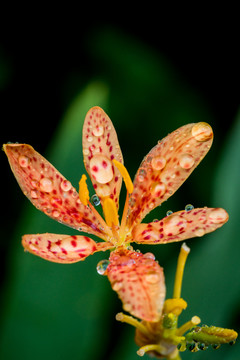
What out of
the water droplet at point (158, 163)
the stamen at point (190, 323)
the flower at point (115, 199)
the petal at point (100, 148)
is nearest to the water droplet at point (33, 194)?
the flower at point (115, 199)

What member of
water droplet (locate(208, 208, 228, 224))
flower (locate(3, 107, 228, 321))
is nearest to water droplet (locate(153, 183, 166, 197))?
flower (locate(3, 107, 228, 321))

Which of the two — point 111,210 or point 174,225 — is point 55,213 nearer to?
point 111,210

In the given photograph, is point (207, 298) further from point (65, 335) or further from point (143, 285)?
point (143, 285)

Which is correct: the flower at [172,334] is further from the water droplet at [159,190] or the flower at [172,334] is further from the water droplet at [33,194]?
the water droplet at [33,194]

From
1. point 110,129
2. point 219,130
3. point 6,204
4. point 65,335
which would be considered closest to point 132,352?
point 65,335

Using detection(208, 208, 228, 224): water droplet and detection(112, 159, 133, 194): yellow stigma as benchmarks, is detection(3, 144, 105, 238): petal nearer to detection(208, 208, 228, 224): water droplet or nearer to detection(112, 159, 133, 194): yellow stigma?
detection(112, 159, 133, 194): yellow stigma

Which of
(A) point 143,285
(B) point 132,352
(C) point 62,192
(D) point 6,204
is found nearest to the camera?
(A) point 143,285
